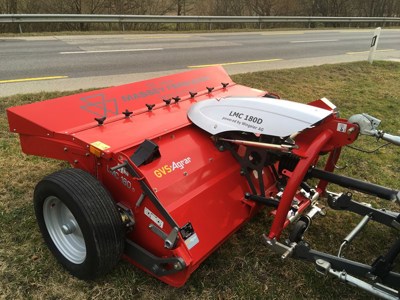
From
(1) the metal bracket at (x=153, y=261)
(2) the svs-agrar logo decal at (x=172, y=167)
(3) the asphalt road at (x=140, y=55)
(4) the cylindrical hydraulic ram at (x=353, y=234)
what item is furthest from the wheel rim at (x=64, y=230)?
(3) the asphalt road at (x=140, y=55)

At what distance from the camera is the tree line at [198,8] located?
16.2 m

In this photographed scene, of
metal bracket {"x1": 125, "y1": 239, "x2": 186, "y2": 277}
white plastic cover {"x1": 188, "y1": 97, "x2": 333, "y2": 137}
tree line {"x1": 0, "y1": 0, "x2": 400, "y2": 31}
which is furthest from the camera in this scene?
tree line {"x1": 0, "y1": 0, "x2": 400, "y2": 31}

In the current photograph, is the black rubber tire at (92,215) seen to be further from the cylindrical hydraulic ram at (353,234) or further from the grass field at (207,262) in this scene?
the cylindrical hydraulic ram at (353,234)

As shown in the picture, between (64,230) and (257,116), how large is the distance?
1.48 m

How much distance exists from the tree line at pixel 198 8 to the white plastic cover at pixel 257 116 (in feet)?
44.3

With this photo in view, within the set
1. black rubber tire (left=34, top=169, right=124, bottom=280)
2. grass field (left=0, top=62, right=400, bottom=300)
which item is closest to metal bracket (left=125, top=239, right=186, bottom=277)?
black rubber tire (left=34, top=169, right=124, bottom=280)

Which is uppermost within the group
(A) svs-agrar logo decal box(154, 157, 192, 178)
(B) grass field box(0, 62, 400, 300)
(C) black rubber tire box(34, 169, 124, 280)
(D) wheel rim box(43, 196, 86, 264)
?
(A) svs-agrar logo decal box(154, 157, 192, 178)

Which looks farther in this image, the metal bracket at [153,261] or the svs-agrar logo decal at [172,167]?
the svs-agrar logo decal at [172,167]

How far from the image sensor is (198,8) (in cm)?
2119

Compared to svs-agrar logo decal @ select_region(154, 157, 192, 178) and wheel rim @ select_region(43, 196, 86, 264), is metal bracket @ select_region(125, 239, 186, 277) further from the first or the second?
svs-agrar logo decal @ select_region(154, 157, 192, 178)

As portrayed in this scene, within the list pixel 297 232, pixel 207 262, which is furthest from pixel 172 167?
pixel 297 232

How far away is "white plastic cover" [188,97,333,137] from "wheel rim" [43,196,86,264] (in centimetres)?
114

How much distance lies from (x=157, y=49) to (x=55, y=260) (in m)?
9.36

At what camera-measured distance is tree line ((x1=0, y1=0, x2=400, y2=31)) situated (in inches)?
637
